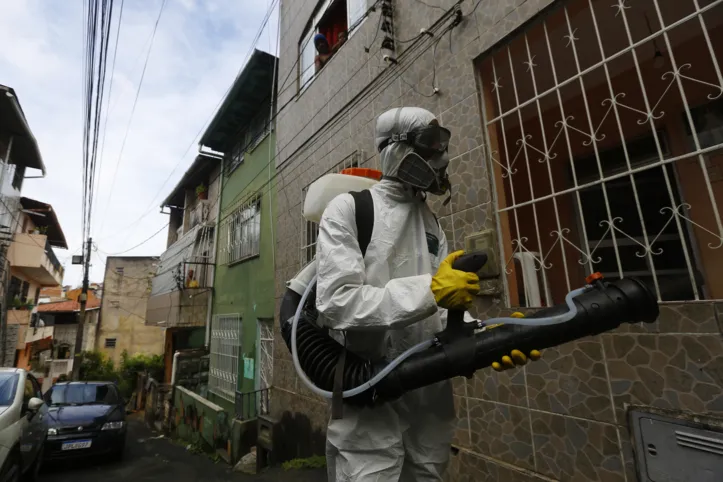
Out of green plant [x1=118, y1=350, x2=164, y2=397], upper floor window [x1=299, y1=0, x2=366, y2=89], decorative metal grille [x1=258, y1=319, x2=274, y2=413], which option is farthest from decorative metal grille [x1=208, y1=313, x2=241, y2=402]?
green plant [x1=118, y1=350, x2=164, y2=397]

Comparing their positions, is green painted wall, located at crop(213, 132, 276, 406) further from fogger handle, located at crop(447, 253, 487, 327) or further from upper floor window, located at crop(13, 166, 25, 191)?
upper floor window, located at crop(13, 166, 25, 191)

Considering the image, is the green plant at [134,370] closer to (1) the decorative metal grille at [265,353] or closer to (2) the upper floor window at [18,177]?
(2) the upper floor window at [18,177]

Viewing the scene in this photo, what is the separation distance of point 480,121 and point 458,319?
83.0 inches

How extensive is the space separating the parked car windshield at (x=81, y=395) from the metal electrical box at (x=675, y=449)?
336 inches

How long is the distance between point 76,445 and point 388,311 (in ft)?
24.9

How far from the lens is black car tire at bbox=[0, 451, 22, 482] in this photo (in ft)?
11.1

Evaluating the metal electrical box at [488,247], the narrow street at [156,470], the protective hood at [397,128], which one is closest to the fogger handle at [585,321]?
the protective hood at [397,128]

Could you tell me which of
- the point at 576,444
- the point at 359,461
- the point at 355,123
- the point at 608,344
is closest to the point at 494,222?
the point at 608,344

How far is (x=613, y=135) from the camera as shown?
135 inches

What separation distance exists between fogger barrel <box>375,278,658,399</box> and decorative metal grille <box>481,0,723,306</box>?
3.31ft

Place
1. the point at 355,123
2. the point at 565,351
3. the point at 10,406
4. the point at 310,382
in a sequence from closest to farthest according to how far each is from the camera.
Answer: the point at 310,382
the point at 565,351
the point at 10,406
the point at 355,123

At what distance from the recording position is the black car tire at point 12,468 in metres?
3.37

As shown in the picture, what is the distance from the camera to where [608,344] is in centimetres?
207

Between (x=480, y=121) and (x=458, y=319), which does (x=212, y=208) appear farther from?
(x=458, y=319)
